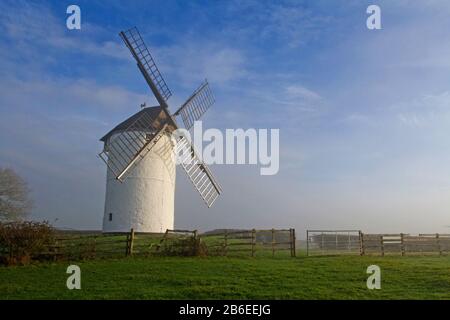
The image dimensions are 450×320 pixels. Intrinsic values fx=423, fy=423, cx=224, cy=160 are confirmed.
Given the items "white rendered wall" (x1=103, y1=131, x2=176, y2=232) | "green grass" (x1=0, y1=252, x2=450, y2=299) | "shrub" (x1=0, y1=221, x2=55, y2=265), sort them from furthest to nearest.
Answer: "white rendered wall" (x1=103, y1=131, x2=176, y2=232) → "shrub" (x1=0, y1=221, x2=55, y2=265) → "green grass" (x1=0, y1=252, x2=450, y2=299)

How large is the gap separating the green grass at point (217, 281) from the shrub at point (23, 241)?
1.06 meters

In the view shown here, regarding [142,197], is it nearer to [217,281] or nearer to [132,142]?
[132,142]

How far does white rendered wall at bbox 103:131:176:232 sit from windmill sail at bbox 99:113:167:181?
0.44m

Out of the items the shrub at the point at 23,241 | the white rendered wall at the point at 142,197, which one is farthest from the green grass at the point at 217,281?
the white rendered wall at the point at 142,197

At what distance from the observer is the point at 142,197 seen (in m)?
25.5

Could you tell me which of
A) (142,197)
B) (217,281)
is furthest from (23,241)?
(217,281)

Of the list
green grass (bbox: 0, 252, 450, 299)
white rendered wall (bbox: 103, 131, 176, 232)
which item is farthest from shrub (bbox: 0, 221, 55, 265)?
white rendered wall (bbox: 103, 131, 176, 232)

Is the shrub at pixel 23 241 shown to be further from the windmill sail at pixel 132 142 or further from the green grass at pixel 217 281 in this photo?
the windmill sail at pixel 132 142

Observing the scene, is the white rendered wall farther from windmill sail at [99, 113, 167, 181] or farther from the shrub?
the shrub

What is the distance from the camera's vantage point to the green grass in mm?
10703

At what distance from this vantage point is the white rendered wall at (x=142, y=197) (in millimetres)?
25359
